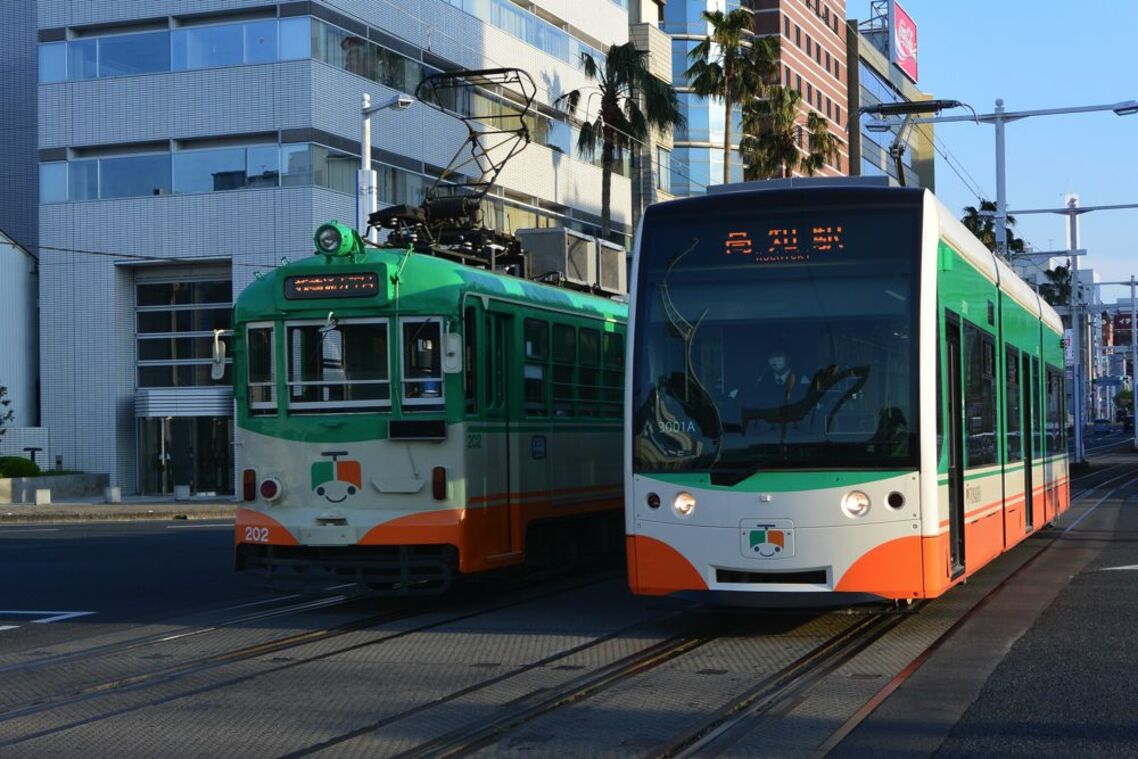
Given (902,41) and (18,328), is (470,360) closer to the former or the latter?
(18,328)

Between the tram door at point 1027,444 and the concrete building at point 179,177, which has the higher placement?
the concrete building at point 179,177

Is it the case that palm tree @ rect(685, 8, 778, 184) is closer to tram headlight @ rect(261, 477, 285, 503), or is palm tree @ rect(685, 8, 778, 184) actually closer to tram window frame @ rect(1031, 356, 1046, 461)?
tram window frame @ rect(1031, 356, 1046, 461)

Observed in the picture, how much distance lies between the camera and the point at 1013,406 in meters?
16.8

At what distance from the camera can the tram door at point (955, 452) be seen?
1243 cm

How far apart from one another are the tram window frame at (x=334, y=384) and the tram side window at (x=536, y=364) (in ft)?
5.97

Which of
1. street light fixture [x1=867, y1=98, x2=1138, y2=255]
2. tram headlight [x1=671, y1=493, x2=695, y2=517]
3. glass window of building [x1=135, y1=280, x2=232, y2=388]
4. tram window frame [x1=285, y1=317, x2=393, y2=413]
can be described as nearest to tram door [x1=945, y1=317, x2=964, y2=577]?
tram headlight [x1=671, y1=493, x2=695, y2=517]

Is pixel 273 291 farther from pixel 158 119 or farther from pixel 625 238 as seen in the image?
pixel 625 238

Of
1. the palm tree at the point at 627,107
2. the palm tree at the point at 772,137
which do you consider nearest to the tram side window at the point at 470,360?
the palm tree at the point at 627,107

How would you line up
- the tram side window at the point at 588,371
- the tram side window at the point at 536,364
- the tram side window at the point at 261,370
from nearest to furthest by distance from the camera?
the tram side window at the point at 261,370
the tram side window at the point at 536,364
the tram side window at the point at 588,371

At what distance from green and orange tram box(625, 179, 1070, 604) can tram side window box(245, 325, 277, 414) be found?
3629 mm

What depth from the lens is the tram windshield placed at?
1165cm

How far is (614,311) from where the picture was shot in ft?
61.0

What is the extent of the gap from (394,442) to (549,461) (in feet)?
8.22

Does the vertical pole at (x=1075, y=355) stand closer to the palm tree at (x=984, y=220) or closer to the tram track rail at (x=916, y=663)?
the palm tree at (x=984, y=220)
